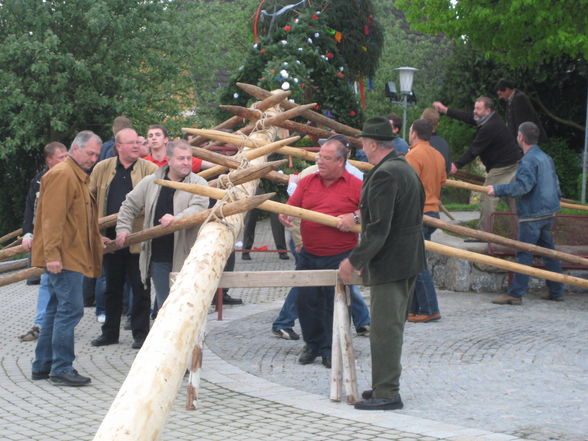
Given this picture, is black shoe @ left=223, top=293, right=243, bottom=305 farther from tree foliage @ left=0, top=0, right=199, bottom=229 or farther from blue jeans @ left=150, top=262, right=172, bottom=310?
tree foliage @ left=0, top=0, right=199, bottom=229

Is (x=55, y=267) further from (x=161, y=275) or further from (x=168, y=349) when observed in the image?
(x=168, y=349)

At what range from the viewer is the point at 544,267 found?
1115 centimetres

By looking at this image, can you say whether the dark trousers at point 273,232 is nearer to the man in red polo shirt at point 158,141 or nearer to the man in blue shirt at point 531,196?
the man in blue shirt at point 531,196

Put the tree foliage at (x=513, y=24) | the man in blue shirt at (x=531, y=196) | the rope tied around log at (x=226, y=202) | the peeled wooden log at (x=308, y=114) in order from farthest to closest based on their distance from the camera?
the tree foliage at (x=513, y=24) → the peeled wooden log at (x=308, y=114) → the man in blue shirt at (x=531, y=196) → the rope tied around log at (x=226, y=202)

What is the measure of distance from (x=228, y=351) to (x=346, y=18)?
6.77 meters

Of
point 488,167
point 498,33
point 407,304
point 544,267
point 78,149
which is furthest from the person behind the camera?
point 498,33

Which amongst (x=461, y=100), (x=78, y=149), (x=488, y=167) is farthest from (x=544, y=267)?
(x=461, y=100)

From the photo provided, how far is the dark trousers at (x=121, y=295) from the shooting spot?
8.48 m

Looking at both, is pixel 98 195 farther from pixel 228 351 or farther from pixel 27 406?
pixel 27 406

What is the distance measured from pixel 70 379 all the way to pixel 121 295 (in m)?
1.74

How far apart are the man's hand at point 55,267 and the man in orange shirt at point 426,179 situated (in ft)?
12.7

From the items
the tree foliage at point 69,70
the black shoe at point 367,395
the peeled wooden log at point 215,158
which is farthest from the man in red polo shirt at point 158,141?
the tree foliage at point 69,70

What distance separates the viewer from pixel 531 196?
1066cm

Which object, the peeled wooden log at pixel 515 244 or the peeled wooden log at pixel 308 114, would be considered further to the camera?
the peeled wooden log at pixel 308 114
